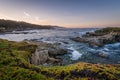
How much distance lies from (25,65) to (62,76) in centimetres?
172

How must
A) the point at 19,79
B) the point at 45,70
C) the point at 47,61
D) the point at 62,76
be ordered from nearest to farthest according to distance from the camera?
the point at 19,79
the point at 62,76
the point at 45,70
the point at 47,61

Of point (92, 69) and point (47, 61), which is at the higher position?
point (92, 69)

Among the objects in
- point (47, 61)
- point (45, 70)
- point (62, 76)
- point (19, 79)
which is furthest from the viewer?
point (47, 61)

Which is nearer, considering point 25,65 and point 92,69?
point 92,69

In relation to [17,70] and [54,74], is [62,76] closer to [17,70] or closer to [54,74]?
[54,74]

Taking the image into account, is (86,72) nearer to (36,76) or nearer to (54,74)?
(54,74)

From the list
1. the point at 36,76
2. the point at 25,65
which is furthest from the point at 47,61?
the point at 36,76

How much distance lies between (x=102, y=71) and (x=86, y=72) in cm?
57

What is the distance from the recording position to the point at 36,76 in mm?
5613

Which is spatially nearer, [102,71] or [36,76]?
[36,76]

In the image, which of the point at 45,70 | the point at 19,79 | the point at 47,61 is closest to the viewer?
the point at 19,79

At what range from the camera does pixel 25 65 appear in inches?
267

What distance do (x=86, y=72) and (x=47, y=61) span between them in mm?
12888

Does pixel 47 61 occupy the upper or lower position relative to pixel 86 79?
lower
